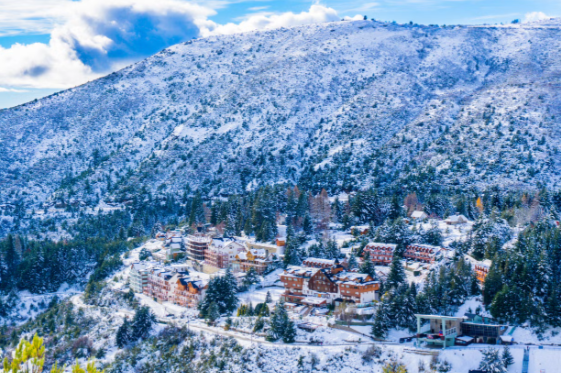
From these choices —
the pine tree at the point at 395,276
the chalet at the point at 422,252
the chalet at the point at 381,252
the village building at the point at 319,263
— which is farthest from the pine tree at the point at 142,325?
the chalet at the point at 422,252

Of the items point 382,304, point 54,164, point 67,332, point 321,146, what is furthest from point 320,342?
point 54,164

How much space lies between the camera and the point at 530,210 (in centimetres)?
9356

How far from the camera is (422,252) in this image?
77312 millimetres

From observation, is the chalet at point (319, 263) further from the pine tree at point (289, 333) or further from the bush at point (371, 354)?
the bush at point (371, 354)

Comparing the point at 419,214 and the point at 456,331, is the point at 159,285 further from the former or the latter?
the point at 419,214

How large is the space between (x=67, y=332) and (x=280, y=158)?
10170 cm

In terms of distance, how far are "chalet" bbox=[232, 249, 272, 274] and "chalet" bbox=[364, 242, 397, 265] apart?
1434 centimetres

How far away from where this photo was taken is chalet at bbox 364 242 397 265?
256ft

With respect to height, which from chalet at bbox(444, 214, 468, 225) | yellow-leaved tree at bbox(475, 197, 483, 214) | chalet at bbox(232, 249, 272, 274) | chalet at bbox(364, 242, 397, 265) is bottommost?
chalet at bbox(232, 249, 272, 274)

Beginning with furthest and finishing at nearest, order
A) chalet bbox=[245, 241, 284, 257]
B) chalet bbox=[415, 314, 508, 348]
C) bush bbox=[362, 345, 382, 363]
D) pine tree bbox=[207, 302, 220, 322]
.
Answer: chalet bbox=[245, 241, 284, 257] < pine tree bbox=[207, 302, 220, 322] < chalet bbox=[415, 314, 508, 348] < bush bbox=[362, 345, 382, 363]

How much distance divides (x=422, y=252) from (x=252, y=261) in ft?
77.4

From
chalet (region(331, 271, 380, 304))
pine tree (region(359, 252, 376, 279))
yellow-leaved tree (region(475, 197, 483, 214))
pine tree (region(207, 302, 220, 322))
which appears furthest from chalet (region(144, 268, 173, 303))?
yellow-leaved tree (region(475, 197, 483, 214))

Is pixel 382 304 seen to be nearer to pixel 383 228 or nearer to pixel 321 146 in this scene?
pixel 383 228

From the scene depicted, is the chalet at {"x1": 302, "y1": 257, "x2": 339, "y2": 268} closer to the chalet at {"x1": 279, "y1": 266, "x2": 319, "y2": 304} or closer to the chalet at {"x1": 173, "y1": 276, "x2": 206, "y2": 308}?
the chalet at {"x1": 279, "y1": 266, "x2": 319, "y2": 304}
